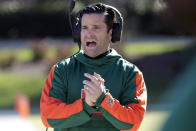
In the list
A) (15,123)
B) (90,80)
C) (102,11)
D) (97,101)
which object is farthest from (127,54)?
(97,101)

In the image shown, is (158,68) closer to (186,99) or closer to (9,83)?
(9,83)

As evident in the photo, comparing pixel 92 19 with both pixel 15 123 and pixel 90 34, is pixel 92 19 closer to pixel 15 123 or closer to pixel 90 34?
pixel 90 34

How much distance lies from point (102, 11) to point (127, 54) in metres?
15.5

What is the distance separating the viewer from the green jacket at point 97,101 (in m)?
2.76

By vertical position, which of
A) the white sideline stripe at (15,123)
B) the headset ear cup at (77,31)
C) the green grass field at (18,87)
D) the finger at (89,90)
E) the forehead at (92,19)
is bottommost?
the green grass field at (18,87)

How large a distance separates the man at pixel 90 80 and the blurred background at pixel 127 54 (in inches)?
9.5

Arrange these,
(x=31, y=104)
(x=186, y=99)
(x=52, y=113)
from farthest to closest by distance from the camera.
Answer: (x=31, y=104)
(x=52, y=113)
(x=186, y=99)

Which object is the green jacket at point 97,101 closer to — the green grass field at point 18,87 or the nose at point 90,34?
the nose at point 90,34

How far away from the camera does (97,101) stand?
2.71 metres

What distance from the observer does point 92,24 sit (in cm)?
298

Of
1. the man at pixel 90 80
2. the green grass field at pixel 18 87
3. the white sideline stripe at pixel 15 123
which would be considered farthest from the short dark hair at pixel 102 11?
the green grass field at pixel 18 87

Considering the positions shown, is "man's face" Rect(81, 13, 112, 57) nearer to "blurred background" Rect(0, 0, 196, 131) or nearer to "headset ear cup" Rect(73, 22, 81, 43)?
"headset ear cup" Rect(73, 22, 81, 43)

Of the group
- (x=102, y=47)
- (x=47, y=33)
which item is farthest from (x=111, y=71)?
(x=47, y=33)

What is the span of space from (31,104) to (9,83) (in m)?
2.70
